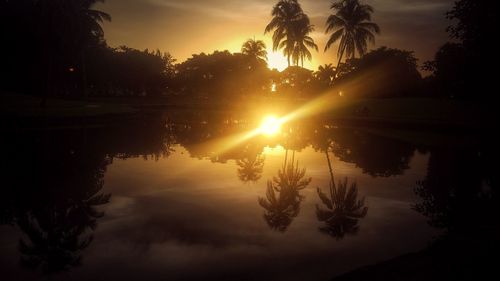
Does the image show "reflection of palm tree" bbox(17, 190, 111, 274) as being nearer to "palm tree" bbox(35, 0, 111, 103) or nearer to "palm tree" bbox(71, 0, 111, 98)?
"palm tree" bbox(35, 0, 111, 103)

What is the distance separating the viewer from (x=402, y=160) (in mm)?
14836

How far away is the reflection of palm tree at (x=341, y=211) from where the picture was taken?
7109mm

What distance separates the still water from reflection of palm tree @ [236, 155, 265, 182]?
Answer: 0.04m

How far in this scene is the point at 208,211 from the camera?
318 inches

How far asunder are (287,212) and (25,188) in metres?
6.71

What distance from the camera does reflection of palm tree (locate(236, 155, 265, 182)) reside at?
38.0ft

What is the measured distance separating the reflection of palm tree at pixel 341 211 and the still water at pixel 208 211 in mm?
25

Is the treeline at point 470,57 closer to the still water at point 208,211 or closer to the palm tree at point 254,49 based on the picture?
the still water at point 208,211

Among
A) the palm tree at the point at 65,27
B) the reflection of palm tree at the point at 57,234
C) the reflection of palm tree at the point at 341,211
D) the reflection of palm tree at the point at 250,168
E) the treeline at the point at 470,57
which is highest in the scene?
the palm tree at the point at 65,27

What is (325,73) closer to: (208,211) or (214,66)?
(214,66)

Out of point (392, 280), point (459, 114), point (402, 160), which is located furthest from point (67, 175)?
point (459, 114)

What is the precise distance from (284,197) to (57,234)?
16.8ft

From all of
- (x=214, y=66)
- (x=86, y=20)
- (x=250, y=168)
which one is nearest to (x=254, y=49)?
(x=214, y=66)

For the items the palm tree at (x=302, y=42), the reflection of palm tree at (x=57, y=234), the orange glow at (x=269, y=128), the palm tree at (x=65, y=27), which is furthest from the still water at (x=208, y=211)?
the palm tree at (x=302, y=42)
